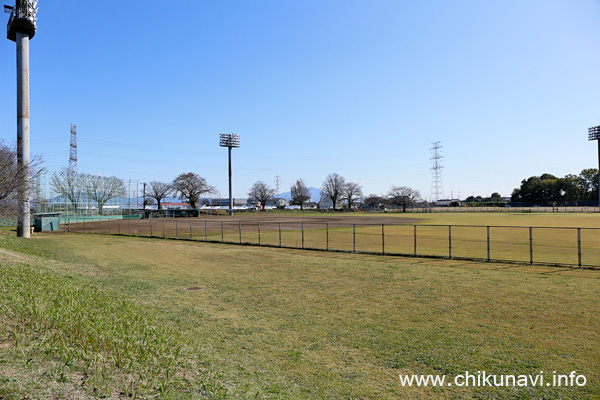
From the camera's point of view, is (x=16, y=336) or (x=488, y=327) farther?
(x=488, y=327)

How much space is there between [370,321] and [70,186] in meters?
79.1

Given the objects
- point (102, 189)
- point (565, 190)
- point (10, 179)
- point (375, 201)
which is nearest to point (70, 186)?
point (102, 189)

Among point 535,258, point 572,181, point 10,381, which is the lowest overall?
point 535,258

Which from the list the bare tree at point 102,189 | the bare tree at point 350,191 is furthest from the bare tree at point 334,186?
the bare tree at point 102,189

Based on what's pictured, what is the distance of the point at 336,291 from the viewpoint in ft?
40.5

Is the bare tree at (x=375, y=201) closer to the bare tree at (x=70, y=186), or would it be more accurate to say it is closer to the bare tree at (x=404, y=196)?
the bare tree at (x=404, y=196)

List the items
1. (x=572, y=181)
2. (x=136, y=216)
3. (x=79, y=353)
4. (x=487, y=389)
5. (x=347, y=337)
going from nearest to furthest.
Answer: (x=79, y=353) → (x=487, y=389) → (x=347, y=337) → (x=136, y=216) → (x=572, y=181)

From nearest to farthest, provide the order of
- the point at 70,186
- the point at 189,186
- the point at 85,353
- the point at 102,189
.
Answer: the point at 85,353
the point at 70,186
the point at 102,189
the point at 189,186

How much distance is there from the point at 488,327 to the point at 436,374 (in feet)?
10.2

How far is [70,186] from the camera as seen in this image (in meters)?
72.0

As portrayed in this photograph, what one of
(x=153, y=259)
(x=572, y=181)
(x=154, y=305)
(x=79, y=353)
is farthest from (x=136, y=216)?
(x=572, y=181)

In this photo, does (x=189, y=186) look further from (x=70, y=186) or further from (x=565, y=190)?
(x=565, y=190)

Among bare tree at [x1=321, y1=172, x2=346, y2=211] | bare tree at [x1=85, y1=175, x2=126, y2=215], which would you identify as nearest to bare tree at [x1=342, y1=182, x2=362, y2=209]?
bare tree at [x1=321, y1=172, x2=346, y2=211]

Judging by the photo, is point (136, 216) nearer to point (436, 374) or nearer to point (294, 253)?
point (294, 253)
